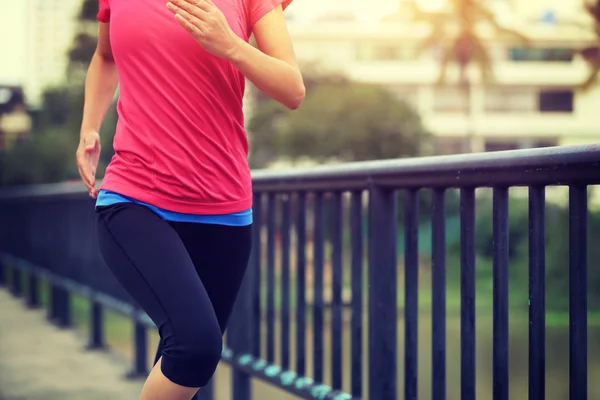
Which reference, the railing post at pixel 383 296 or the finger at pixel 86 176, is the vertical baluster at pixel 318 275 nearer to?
the railing post at pixel 383 296

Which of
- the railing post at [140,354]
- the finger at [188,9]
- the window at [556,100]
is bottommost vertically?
the window at [556,100]

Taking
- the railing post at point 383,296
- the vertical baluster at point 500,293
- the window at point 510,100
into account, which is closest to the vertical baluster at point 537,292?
the vertical baluster at point 500,293

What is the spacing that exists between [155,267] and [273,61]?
52 centimetres

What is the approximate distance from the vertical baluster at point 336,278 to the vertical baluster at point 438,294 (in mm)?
532

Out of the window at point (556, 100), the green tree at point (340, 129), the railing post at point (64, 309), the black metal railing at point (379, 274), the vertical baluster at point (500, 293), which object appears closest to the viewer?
the black metal railing at point (379, 274)

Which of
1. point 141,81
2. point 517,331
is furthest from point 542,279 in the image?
point 141,81

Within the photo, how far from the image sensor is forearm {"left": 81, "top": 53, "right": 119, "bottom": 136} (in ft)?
8.03

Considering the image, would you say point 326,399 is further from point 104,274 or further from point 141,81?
point 104,274

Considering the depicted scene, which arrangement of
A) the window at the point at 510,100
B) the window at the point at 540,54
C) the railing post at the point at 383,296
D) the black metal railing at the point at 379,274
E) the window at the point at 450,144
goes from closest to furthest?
1. the black metal railing at the point at 379,274
2. the railing post at the point at 383,296
3. the window at the point at 450,144
4. the window at the point at 510,100
5. the window at the point at 540,54

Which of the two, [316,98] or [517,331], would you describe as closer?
[517,331]

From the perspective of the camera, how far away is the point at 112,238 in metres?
2.05

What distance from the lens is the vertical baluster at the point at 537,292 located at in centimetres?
203

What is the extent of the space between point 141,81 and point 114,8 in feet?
0.70

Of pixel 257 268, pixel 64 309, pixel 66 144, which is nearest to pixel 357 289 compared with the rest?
pixel 257 268
